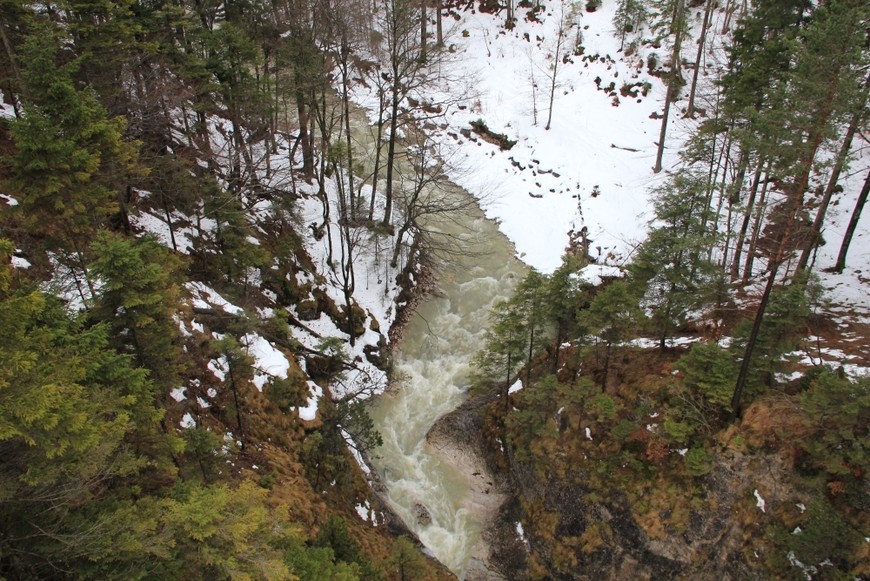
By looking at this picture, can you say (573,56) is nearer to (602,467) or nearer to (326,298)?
(326,298)

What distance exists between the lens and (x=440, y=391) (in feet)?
58.5

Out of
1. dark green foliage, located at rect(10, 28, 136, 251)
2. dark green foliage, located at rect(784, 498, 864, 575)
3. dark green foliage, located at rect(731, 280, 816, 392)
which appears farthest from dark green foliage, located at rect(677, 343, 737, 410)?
dark green foliage, located at rect(10, 28, 136, 251)

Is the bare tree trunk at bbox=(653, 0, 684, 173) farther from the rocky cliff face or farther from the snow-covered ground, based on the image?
the rocky cliff face

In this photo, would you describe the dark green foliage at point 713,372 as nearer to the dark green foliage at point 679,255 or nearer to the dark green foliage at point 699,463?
the dark green foliage at point 699,463

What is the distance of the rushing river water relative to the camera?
1460 cm

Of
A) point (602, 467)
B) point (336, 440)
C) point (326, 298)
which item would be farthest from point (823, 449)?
point (326, 298)

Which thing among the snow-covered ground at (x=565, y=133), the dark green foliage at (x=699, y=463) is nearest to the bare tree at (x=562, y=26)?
the snow-covered ground at (x=565, y=133)

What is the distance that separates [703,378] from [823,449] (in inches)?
109

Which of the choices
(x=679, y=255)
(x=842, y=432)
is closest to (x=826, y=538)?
(x=842, y=432)

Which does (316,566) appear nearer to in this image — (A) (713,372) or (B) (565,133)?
(A) (713,372)

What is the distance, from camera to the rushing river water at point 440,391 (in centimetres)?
1460

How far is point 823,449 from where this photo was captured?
34.4 feet

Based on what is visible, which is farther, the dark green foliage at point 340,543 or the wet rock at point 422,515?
the wet rock at point 422,515

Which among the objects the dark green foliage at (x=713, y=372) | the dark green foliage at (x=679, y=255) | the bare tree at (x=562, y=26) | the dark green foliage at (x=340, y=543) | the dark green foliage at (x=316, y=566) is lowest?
the dark green foliage at (x=340, y=543)
